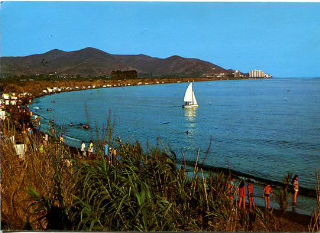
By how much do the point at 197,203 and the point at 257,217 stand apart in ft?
3.37

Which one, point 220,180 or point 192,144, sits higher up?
point 220,180

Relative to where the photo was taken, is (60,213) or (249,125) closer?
(60,213)

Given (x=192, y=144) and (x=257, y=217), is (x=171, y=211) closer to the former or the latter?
(x=257, y=217)

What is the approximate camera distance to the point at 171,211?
4391 mm

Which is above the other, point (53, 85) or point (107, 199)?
point (53, 85)

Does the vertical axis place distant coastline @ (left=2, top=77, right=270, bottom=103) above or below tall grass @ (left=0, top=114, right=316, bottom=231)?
above

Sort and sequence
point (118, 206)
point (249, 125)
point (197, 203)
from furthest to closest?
point (249, 125)
point (197, 203)
point (118, 206)

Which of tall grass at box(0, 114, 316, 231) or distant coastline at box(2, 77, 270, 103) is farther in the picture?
distant coastline at box(2, 77, 270, 103)

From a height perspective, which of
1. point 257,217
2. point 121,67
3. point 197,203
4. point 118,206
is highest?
point 121,67

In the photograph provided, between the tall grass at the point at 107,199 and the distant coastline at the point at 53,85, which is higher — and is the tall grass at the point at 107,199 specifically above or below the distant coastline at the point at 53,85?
below

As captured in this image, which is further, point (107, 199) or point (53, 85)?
point (53, 85)

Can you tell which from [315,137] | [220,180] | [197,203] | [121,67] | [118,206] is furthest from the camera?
[121,67]

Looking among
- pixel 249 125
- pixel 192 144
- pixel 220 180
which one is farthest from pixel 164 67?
pixel 220 180

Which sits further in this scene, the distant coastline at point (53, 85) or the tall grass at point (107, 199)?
the distant coastline at point (53, 85)
